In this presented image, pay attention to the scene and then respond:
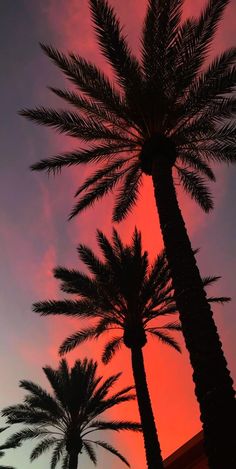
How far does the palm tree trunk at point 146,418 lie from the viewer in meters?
A: 11.5

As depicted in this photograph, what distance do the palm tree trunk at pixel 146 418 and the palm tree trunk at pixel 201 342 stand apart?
20.9 ft

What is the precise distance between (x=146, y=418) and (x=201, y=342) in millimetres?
6773

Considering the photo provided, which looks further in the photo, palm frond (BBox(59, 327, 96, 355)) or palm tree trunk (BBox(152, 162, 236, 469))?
palm frond (BBox(59, 327, 96, 355))

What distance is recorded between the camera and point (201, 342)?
246 inches

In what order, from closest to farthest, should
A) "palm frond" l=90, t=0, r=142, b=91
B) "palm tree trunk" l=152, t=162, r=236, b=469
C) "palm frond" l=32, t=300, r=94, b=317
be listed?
"palm tree trunk" l=152, t=162, r=236, b=469 < "palm frond" l=90, t=0, r=142, b=91 < "palm frond" l=32, t=300, r=94, b=317

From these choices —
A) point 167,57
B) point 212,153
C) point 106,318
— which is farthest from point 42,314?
point 167,57

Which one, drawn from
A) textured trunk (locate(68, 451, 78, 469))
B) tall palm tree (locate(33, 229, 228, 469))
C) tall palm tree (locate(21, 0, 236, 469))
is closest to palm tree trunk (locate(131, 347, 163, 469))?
tall palm tree (locate(33, 229, 228, 469))

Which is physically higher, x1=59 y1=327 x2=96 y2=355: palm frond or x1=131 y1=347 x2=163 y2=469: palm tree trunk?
x1=59 y1=327 x2=96 y2=355: palm frond

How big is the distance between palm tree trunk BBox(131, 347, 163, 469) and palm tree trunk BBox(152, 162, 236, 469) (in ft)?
20.9

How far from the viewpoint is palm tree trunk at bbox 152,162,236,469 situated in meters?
5.28

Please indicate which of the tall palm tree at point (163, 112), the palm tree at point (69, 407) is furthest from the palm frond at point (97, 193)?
the palm tree at point (69, 407)

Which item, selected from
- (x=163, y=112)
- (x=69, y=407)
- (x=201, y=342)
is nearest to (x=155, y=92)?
(x=163, y=112)

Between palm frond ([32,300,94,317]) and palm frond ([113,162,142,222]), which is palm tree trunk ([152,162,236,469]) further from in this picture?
palm frond ([32,300,94,317])

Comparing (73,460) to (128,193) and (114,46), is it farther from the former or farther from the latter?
(114,46)
